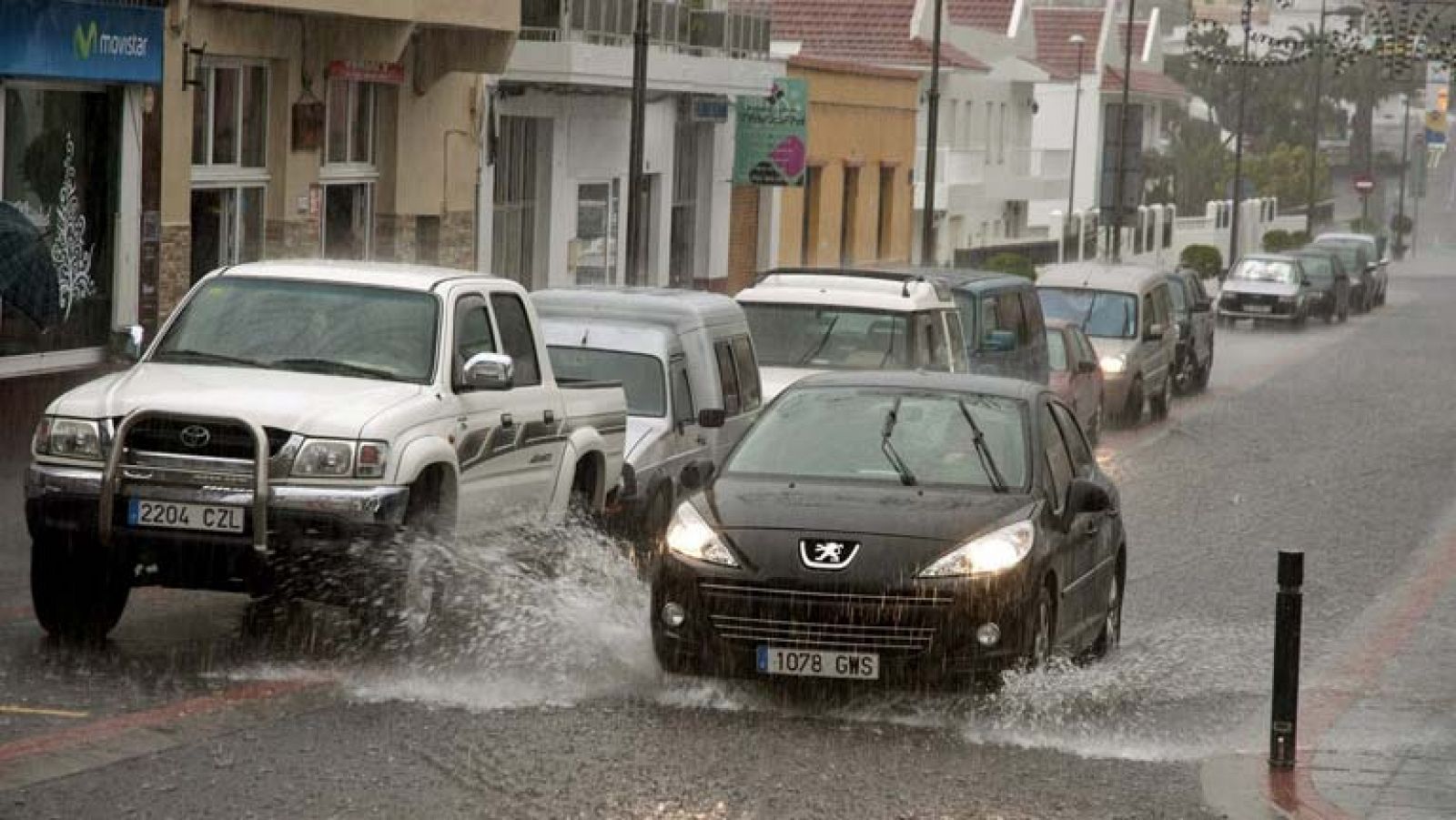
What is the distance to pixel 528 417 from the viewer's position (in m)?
13.7

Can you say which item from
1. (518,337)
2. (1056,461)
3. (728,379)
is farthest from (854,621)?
(728,379)

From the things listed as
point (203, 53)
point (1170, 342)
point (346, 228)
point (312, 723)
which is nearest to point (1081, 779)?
point (312, 723)

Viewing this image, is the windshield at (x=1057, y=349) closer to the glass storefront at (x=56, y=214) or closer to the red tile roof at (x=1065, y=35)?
Answer: the glass storefront at (x=56, y=214)

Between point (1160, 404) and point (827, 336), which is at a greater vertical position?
point (827, 336)

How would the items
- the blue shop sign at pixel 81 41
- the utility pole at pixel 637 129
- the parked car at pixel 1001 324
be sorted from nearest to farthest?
the blue shop sign at pixel 81 41
the parked car at pixel 1001 324
the utility pole at pixel 637 129

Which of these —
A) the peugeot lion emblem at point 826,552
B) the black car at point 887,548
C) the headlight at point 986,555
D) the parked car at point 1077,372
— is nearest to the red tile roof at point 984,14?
the parked car at point 1077,372

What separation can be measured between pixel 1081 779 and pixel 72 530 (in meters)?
4.50

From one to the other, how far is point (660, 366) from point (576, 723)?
6.33m

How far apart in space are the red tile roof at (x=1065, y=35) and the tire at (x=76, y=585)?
256 ft

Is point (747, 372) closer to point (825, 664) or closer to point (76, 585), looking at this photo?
point (76, 585)

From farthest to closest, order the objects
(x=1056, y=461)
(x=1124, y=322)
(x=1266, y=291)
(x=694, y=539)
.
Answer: (x=1266, y=291) → (x=1124, y=322) → (x=1056, y=461) → (x=694, y=539)

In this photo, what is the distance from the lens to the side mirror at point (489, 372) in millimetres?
12828

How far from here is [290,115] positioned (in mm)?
27312

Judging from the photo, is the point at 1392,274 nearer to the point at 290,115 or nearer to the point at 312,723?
the point at 290,115
